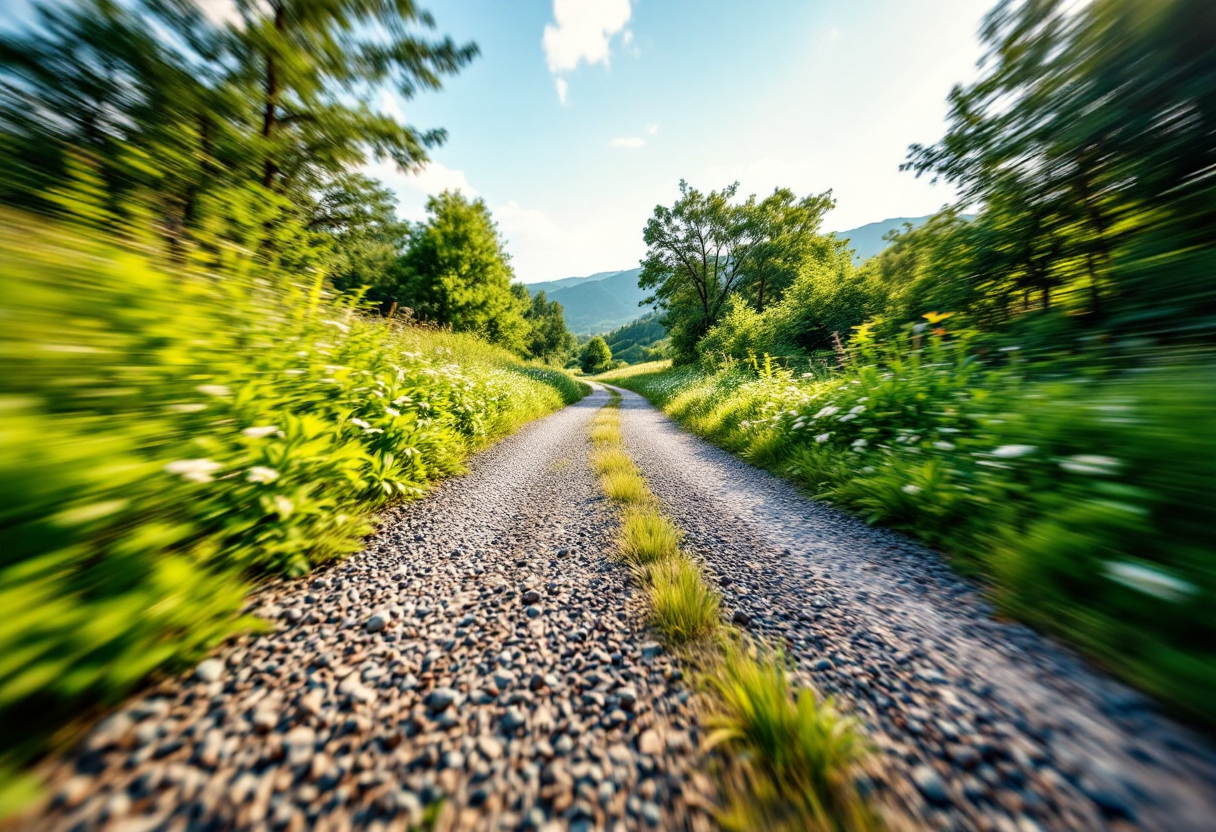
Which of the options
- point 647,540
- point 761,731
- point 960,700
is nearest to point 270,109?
point 647,540

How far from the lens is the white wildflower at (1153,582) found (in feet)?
4.16

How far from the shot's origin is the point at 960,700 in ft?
4.42

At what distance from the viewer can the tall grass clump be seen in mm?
1010

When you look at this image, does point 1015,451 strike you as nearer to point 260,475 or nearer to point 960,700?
point 960,700

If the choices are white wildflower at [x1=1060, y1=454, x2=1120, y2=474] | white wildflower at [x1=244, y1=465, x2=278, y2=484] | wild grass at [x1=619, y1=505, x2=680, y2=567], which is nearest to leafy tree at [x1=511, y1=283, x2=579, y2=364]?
wild grass at [x1=619, y1=505, x2=680, y2=567]

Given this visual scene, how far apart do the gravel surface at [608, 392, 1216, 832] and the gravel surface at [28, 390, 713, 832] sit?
0.68 m

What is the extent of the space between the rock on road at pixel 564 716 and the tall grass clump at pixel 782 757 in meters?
0.10

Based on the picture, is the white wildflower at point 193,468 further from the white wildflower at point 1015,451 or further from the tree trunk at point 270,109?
the tree trunk at point 270,109

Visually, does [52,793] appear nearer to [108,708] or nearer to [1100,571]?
[108,708]

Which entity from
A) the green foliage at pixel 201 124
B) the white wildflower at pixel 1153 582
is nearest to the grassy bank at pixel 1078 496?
the white wildflower at pixel 1153 582

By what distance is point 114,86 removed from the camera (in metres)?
3.54

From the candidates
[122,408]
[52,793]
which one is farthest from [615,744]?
[122,408]

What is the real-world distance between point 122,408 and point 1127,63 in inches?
295

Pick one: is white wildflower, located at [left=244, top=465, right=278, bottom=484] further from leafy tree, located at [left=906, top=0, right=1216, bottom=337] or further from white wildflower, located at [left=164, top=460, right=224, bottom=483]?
leafy tree, located at [left=906, top=0, right=1216, bottom=337]
